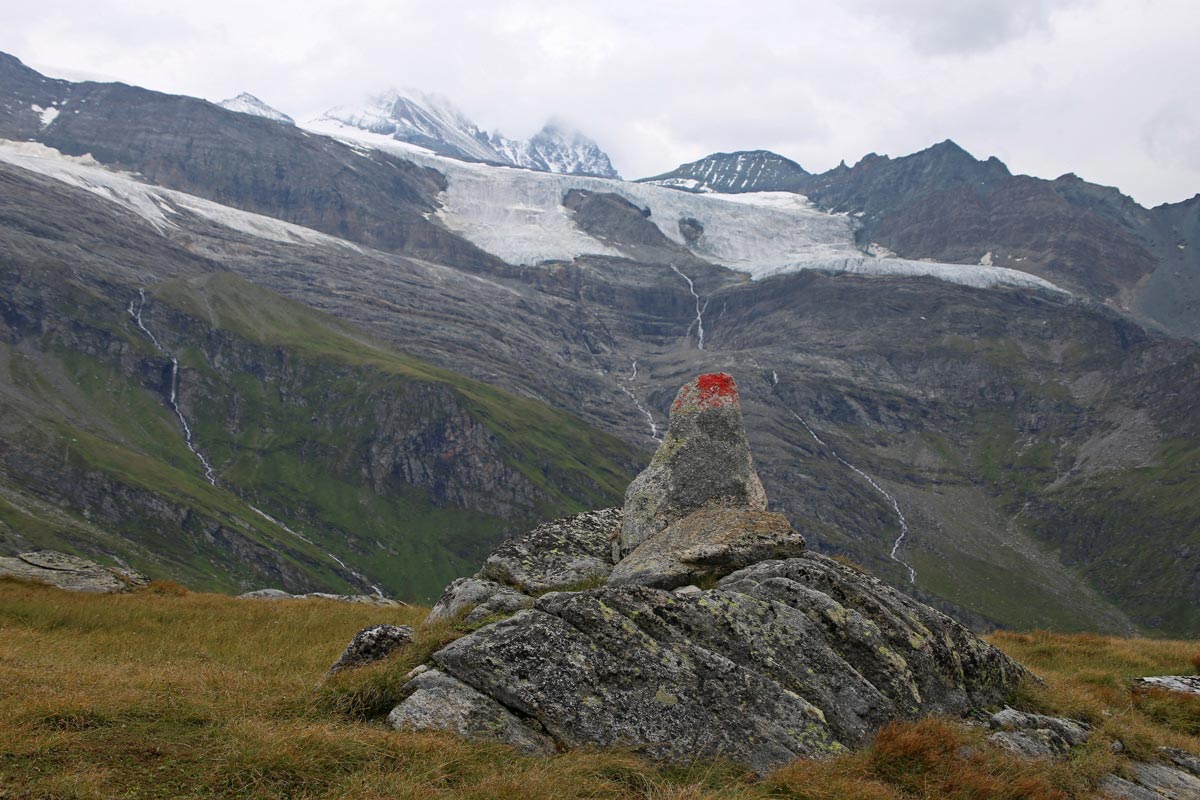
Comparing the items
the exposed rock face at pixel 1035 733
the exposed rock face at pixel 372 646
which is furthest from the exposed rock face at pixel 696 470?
the exposed rock face at pixel 1035 733

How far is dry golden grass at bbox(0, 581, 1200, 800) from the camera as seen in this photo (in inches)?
353

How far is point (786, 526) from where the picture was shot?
18.8 metres

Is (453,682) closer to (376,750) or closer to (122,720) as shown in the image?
(376,750)

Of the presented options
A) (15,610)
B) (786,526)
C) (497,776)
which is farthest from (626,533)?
(15,610)

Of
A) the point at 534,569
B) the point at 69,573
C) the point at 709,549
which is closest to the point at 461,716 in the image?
the point at 709,549

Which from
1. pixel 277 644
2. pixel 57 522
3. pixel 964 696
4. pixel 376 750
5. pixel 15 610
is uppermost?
pixel 964 696

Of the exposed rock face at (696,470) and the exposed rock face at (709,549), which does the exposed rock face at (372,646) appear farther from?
the exposed rock face at (696,470)

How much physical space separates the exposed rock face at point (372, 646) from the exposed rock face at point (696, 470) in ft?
27.2

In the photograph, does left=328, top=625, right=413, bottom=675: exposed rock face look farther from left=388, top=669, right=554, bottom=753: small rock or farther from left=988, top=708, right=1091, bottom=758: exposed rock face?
left=988, top=708, right=1091, bottom=758: exposed rock face

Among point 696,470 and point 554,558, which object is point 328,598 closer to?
point 554,558

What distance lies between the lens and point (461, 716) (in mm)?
10914

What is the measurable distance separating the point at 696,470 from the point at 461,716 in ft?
43.3

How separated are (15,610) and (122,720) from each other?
17086 mm

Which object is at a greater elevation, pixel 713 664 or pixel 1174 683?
pixel 713 664
